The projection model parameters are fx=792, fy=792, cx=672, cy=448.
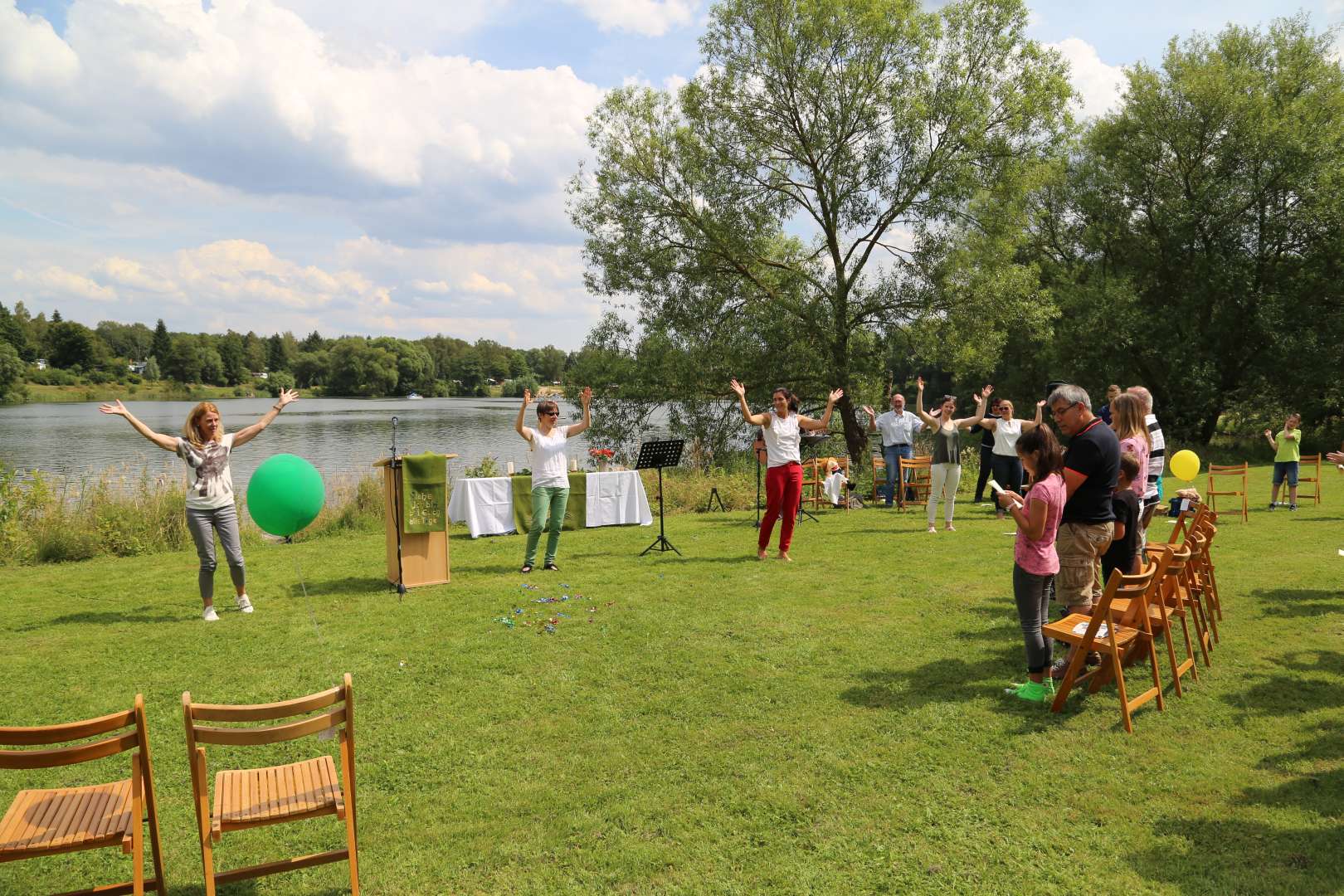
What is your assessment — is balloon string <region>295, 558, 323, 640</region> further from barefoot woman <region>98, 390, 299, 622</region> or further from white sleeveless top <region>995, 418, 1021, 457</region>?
white sleeveless top <region>995, 418, 1021, 457</region>

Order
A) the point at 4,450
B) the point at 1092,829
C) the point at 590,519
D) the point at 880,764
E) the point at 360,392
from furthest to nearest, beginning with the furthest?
1. the point at 360,392
2. the point at 4,450
3. the point at 590,519
4. the point at 880,764
5. the point at 1092,829

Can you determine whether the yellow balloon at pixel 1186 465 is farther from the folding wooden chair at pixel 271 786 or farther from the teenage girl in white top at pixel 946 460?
the folding wooden chair at pixel 271 786

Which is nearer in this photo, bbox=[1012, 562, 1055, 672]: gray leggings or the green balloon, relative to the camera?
bbox=[1012, 562, 1055, 672]: gray leggings

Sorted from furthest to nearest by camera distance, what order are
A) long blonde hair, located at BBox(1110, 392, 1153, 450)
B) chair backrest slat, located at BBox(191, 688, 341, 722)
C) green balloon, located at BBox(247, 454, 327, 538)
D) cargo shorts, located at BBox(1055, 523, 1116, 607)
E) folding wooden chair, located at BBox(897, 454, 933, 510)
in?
folding wooden chair, located at BBox(897, 454, 933, 510) → green balloon, located at BBox(247, 454, 327, 538) → long blonde hair, located at BBox(1110, 392, 1153, 450) → cargo shorts, located at BBox(1055, 523, 1116, 607) → chair backrest slat, located at BBox(191, 688, 341, 722)

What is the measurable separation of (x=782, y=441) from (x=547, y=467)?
115 inches

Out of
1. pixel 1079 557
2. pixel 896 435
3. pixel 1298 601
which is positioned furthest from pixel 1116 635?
pixel 896 435

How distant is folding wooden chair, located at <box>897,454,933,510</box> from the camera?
15.2 meters

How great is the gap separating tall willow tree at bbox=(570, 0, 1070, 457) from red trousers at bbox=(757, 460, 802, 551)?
1276cm

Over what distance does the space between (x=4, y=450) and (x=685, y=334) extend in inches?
1122

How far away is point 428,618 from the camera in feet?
25.6

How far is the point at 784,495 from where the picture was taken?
9.99 m

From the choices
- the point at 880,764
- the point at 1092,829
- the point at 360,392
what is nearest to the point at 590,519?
the point at 880,764

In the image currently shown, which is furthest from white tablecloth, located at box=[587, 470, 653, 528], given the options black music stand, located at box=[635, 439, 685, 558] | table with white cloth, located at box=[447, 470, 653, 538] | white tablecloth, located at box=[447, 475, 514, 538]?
black music stand, located at box=[635, 439, 685, 558]

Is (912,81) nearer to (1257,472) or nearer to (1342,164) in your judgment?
(1257,472)
